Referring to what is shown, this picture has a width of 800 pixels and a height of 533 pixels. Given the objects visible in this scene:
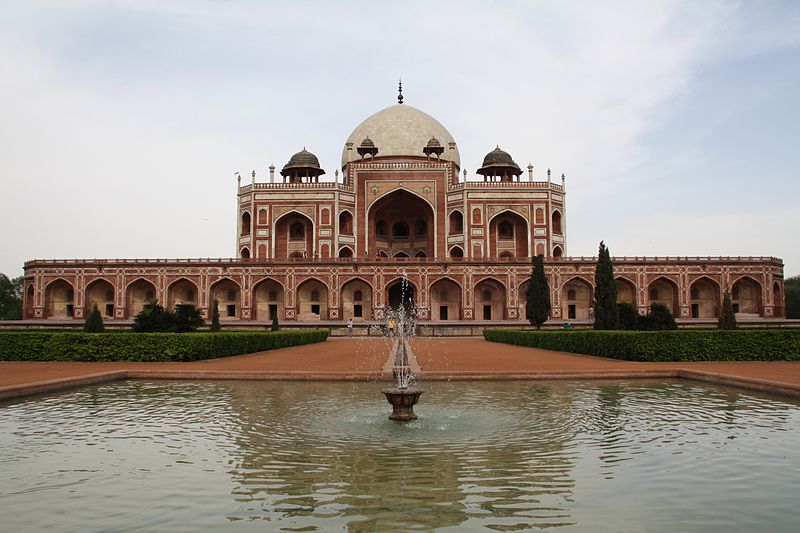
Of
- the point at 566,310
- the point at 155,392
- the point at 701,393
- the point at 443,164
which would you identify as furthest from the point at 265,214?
the point at 701,393

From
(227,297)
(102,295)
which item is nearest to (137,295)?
(102,295)

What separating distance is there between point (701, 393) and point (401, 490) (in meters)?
6.08

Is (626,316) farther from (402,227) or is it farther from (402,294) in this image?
(402,227)

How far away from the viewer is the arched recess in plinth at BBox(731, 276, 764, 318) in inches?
1416

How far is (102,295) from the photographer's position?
36938mm

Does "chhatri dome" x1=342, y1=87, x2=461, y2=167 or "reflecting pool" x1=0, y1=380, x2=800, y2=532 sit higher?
"chhatri dome" x1=342, y1=87, x2=461, y2=167

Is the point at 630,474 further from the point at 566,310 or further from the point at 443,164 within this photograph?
the point at 443,164

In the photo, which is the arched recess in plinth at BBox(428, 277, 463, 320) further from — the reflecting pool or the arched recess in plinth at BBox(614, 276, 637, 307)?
the reflecting pool

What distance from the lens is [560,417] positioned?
280 inches

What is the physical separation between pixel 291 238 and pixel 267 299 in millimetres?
5490

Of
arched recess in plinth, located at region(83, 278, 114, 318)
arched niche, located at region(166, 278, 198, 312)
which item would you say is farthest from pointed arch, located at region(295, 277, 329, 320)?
arched recess in plinth, located at region(83, 278, 114, 318)

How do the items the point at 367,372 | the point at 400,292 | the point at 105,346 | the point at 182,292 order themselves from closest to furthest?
the point at 367,372 < the point at 105,346 < the point at 182,292 < the point at 400,292

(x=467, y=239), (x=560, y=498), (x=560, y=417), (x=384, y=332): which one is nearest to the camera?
(x=560, y=498)

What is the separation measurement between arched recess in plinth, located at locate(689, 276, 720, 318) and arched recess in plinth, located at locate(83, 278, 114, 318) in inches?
1258
